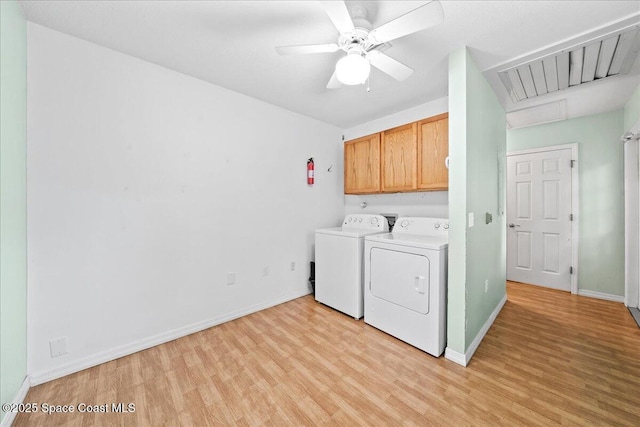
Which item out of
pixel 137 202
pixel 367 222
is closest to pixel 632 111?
pixel 367 222

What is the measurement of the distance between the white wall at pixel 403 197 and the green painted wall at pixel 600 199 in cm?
205

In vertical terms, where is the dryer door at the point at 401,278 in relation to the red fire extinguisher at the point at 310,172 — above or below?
below

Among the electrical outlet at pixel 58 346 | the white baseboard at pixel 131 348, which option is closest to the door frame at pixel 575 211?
the white baseboard at pixel 131 348

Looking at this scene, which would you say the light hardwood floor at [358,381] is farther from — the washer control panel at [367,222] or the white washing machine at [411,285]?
the washer control panel at [367,222]

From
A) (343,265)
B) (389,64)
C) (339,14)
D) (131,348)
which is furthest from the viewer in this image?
(343,265)

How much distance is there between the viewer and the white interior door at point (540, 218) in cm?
321

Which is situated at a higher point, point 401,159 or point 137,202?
point 401,159

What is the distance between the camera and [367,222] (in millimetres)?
3018

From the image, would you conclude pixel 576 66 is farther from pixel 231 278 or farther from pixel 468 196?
pixel 231 278

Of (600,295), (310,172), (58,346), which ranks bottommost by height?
(600,295)

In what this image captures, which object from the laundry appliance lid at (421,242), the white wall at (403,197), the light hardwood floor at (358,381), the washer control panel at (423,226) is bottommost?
the light hardwood floor at (358,381)

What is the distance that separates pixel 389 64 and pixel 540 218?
3426 mm

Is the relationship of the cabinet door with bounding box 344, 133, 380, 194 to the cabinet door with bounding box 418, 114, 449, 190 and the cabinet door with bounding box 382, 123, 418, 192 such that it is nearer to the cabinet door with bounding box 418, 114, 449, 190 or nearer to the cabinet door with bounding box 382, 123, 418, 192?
the cabinet door with bounding box 382, 123, 418, 192

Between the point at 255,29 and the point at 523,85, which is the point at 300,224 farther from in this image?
the point at 523,85
